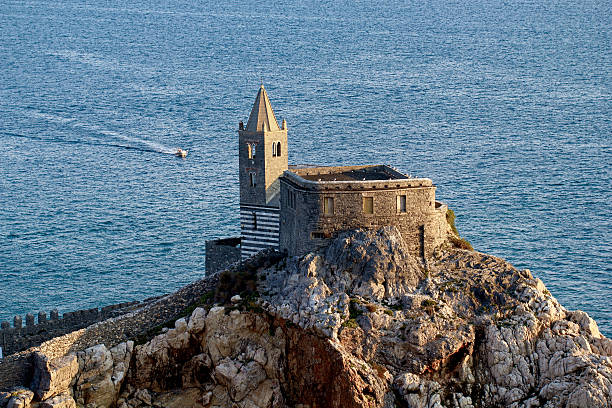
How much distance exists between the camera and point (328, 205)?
282 feet

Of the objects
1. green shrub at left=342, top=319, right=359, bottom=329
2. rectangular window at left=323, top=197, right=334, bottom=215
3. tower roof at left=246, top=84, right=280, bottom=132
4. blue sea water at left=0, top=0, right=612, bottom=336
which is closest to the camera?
green shrub at left=342, top=319, right=359, bottom=329

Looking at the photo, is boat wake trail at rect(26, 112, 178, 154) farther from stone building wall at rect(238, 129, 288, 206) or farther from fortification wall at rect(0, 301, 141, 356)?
stone building wall at rect(238, 129, 288, 206)

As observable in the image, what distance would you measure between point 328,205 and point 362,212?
8.10 ft

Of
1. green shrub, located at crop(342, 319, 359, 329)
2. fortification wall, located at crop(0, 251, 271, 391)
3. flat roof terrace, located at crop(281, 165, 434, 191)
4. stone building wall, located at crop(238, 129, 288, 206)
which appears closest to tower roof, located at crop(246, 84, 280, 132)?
stone building wall, located at crop(238, 129, 288, 206)

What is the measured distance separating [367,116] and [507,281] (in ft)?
356

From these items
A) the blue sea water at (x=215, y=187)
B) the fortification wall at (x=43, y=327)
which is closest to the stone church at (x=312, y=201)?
the fortification wall at (x=43, y=327)

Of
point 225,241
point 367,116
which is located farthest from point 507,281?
point 367,116

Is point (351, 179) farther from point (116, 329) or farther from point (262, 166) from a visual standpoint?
point (116, 329)

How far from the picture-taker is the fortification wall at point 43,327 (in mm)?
96250

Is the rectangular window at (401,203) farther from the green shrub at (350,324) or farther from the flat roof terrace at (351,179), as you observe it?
the green shrub at (350,324)

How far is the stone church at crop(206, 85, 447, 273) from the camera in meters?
85.9

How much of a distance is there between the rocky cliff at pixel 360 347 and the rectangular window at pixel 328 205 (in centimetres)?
212

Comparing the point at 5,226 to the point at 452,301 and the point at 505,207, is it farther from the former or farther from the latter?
the point at 452,301

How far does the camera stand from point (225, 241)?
4023 inches
